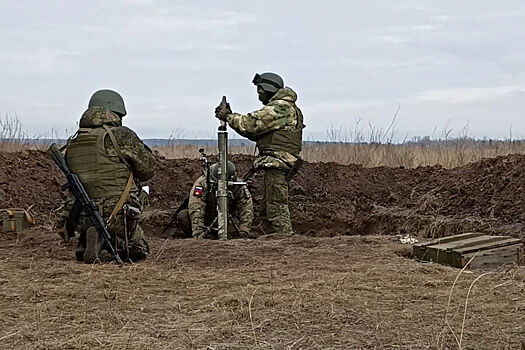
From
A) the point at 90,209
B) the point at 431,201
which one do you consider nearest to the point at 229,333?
the point at 90,209

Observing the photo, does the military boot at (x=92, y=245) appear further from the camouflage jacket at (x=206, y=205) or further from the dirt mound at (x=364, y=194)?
the dirt mound at (x=364, y=194)

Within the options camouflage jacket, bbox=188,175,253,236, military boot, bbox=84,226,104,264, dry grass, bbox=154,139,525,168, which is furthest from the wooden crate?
dry grass, bbox=154,139,525,168

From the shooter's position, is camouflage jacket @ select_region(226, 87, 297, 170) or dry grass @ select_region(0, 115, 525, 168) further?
dry grass @ select_region(0, 115, 525, 168)

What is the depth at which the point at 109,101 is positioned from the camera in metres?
7.96

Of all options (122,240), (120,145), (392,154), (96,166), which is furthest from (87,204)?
(392,154)

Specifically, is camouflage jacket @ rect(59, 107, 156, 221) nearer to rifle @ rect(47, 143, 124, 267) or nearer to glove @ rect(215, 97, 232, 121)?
rifle @ rect(47, 143, 124, 267)

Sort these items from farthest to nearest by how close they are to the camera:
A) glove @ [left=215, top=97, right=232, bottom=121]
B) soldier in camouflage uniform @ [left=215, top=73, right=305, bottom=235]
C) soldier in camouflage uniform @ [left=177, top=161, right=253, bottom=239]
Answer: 1. soldier in camouflage uniform @ [left=177, top=161, right=253, bottom=239]
2. soldier in camouflage uniform @ [left=215, top=73, right=305, bottom=235]
3. glove @ [left=215, top=97, right=232, bottom=121]

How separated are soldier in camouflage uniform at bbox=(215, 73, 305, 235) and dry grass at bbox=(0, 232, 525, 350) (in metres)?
2.18

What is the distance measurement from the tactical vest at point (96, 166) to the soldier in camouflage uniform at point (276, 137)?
109 inches

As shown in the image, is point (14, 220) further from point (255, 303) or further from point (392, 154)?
point (392, 154)

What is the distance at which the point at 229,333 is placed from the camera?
4.87 m

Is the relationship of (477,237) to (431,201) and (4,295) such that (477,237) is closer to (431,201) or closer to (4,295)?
(431,201)

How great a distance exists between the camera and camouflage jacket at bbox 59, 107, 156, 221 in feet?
25.1

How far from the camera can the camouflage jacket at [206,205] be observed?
34.1ft
